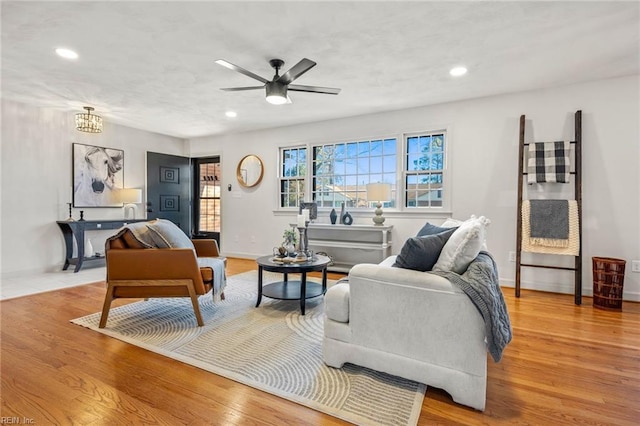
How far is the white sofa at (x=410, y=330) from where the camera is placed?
1590 millimetres

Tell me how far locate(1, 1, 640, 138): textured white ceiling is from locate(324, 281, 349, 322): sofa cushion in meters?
1.93

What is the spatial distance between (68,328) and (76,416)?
1.39m

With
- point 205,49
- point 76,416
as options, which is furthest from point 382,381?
point 205,49

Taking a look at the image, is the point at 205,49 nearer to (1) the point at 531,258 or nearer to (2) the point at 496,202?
(2) the point at 496,202

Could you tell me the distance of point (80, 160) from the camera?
4.98 meters

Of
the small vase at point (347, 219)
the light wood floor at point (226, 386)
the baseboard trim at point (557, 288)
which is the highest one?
the small vase at point (347, 219)

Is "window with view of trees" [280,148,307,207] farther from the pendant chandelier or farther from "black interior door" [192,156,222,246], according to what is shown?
the pendant chandelier

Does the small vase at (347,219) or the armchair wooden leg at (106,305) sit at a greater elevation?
the small vase at (347,219)

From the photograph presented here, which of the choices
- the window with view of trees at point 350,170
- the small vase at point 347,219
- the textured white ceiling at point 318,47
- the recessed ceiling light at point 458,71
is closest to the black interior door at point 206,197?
the window with view of trees at point 350,170

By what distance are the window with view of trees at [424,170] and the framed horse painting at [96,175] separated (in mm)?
4706

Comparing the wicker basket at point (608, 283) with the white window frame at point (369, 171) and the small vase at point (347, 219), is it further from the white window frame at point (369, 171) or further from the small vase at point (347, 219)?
the small vase at point (347, 219)

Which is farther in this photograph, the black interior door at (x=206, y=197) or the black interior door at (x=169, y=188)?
the black interior door at (x=206, y=197)

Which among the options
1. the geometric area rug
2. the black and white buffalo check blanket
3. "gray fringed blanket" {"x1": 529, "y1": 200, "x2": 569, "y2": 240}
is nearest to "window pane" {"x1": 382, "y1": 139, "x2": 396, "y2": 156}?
the black and white buffalo check blanket

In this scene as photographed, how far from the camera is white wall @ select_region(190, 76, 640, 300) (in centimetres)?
343
